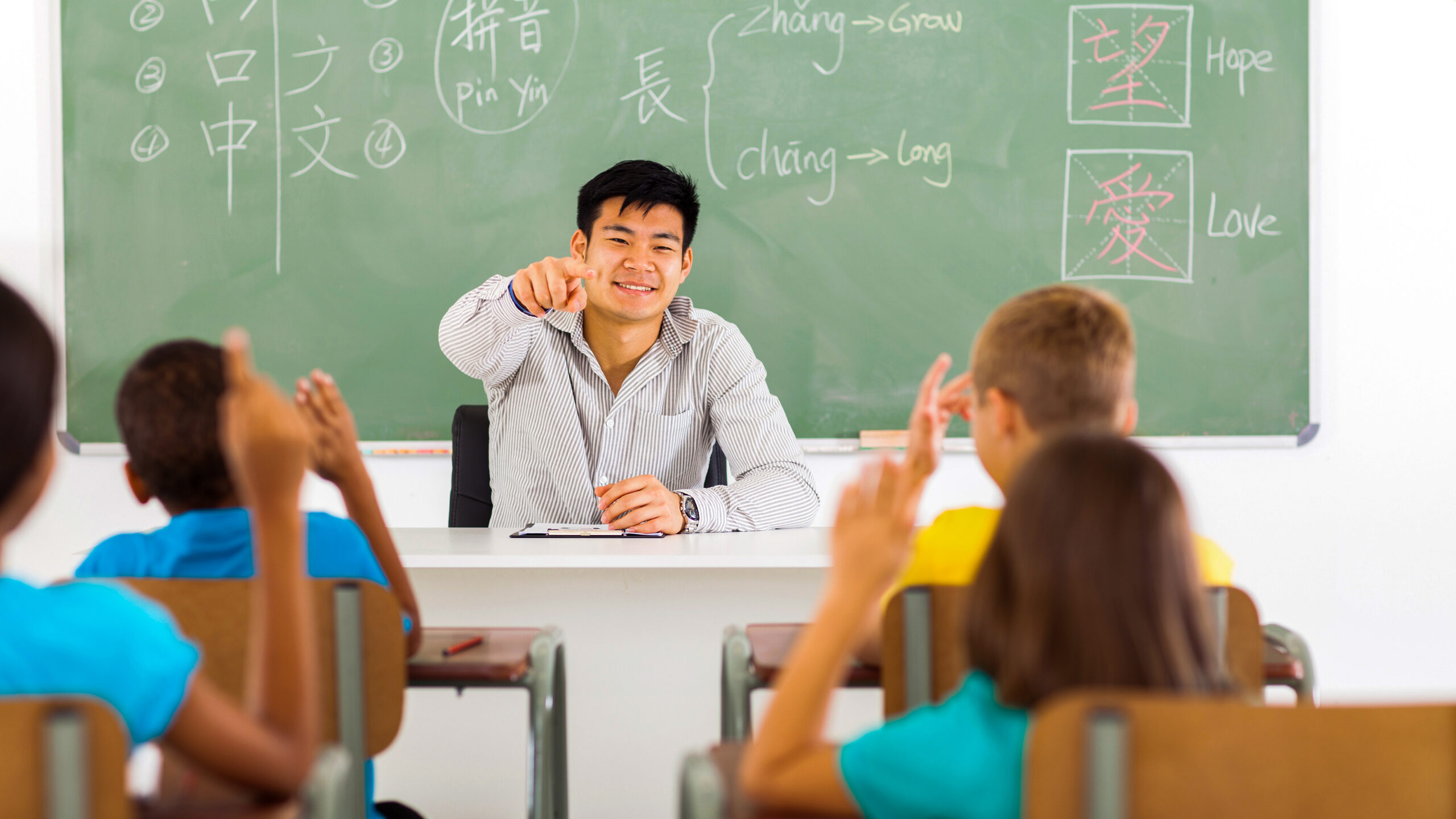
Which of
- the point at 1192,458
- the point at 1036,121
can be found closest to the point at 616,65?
the point at 1036,121

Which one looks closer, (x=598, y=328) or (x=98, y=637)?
(x=98, y=637)

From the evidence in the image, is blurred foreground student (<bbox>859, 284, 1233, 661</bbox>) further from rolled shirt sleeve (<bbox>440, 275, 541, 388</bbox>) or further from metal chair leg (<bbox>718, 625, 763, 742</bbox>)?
rolled shirt sleeve (<bbox>440, 275, 541, 388</bbox>)

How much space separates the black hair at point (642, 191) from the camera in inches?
107

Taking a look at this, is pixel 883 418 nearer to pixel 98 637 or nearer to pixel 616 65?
pixel 616 65

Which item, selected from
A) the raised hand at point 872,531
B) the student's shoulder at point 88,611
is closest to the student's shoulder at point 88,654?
the student's shoulder at point 88,611

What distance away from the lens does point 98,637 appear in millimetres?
778

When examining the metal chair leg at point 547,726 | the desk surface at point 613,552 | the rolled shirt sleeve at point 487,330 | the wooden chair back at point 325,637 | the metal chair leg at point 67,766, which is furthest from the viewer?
the rolled shirt sleeve at point 487,330

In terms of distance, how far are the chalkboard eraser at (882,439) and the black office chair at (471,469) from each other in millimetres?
634

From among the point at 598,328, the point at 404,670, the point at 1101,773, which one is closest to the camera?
the point at 1101,773

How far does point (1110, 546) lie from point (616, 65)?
8.78 feet

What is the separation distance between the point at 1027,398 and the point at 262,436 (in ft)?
2.90

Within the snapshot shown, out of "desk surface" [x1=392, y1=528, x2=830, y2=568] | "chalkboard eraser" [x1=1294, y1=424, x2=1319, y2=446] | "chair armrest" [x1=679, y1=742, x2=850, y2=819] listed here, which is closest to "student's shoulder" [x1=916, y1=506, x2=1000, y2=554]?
"chair armrest" [x1=679, y1=742, x2=850, y2=819]

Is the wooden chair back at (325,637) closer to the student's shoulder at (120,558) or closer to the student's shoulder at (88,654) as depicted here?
the student's shoulder at (120,558)

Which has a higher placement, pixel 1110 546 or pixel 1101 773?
pixel 1110 546
